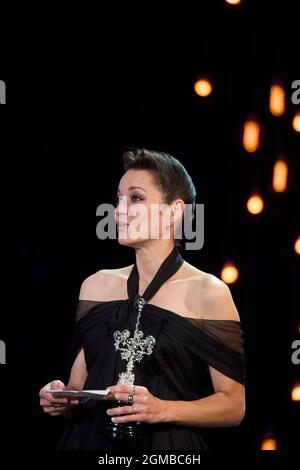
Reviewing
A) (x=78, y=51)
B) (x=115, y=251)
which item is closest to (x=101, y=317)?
(x=115, y=251)

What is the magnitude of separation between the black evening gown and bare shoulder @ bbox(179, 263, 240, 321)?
0.02 metres

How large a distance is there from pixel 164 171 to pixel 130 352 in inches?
24.4

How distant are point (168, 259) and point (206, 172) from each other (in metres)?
0.56

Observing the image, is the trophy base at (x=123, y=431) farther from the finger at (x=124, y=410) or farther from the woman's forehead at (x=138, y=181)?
the woman's forehead at (x=138, y=181)

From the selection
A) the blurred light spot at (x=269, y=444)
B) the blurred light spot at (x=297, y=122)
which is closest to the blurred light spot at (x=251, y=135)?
the blurred light spot at (x=297, y=122)

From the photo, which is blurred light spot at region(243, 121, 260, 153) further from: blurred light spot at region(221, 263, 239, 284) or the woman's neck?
the woman's neck

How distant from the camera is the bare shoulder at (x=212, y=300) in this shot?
214 cm

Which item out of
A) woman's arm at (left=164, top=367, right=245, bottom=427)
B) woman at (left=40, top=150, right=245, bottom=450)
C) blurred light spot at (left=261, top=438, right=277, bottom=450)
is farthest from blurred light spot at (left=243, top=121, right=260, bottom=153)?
blurred light spot at (left=261, top=438, right=277, bottom=450)

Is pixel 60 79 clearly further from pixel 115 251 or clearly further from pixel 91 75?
pixel 115 251

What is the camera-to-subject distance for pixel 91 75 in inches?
112

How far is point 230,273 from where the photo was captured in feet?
8.59

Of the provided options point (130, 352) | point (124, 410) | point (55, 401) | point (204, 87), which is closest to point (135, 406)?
point (124, 410)

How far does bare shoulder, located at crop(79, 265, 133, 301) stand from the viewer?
2.34 meters

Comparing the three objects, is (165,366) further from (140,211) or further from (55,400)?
(140,211)
